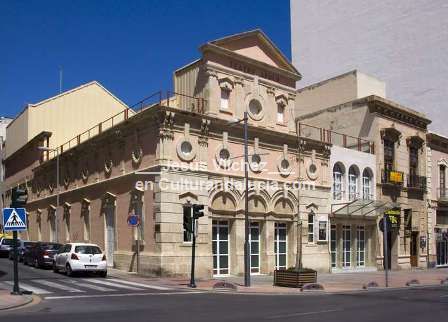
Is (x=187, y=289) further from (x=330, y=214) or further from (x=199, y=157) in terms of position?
(x=330, y=214)

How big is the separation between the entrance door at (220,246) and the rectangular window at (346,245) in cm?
984

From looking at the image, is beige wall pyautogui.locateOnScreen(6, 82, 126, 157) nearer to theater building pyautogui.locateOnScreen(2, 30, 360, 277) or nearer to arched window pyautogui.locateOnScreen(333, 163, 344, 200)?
theater building pyautogui.locateOnScreen(2, 30, 360, 277)

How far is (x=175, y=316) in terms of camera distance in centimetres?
1375

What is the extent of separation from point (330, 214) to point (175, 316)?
73.9ft

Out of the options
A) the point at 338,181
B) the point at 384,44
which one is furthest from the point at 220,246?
the point at 384,44

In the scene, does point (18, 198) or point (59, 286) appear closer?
point (18, 198)

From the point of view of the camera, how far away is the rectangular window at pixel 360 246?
37.3 meters

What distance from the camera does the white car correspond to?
2591 cm

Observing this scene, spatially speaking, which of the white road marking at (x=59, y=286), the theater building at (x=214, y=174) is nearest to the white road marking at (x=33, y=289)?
the white road marking at (x=59, y=286)

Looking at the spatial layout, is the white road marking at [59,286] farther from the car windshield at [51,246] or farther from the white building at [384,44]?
the white building at [384,44]

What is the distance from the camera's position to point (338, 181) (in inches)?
1419

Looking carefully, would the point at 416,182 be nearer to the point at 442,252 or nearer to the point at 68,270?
the point at 442,252

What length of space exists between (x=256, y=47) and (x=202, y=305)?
18733 mm

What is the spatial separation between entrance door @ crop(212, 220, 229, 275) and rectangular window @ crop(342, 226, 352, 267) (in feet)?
32.3
